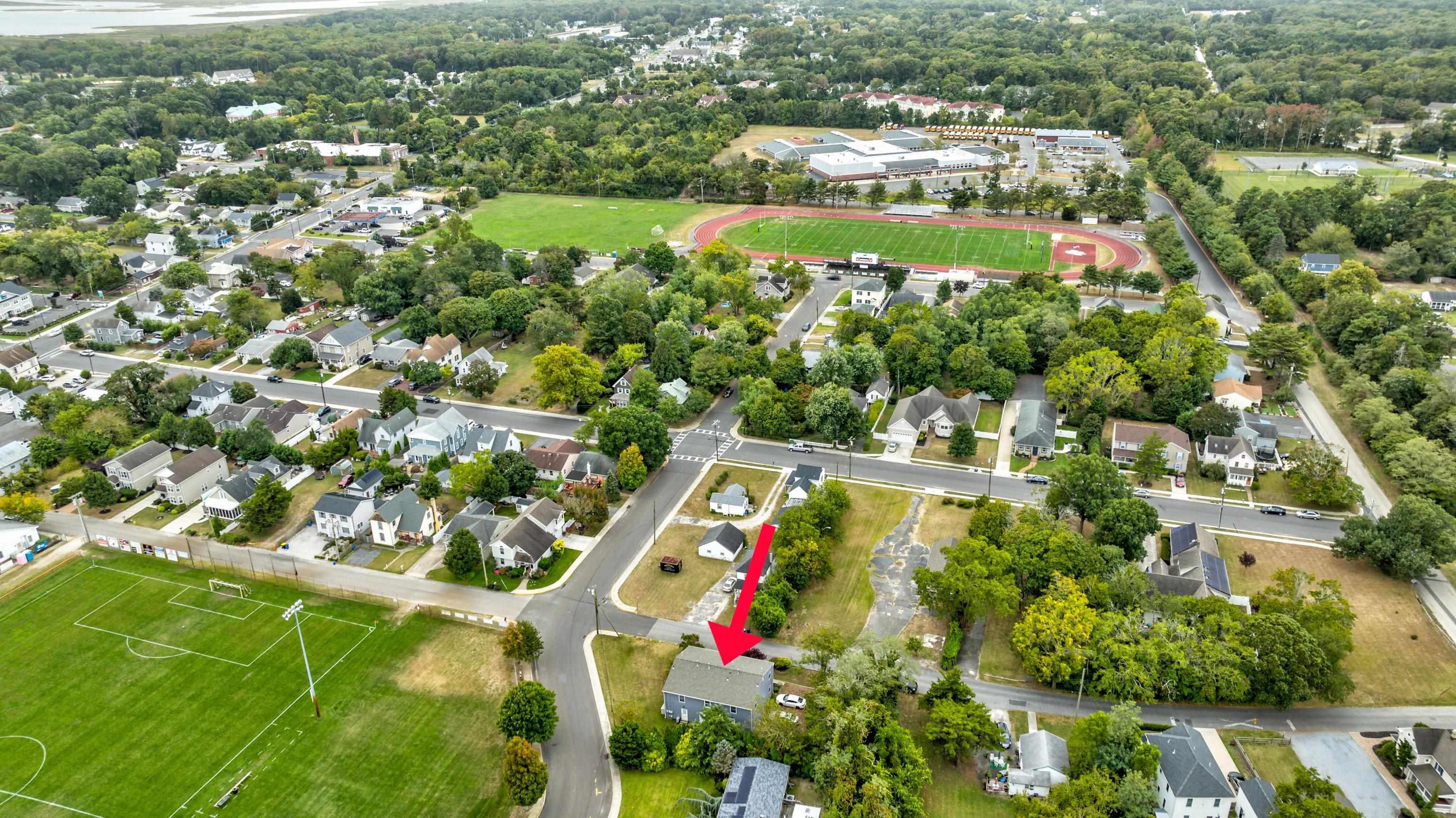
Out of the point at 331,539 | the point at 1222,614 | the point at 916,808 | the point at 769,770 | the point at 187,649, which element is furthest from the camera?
the point at 331,539

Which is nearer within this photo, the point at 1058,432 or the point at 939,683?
the point at 939,683

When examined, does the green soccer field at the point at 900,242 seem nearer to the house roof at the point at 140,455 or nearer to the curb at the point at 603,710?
the house roof at the point at 140,455

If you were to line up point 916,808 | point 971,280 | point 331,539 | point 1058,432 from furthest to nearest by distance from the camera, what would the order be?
1. point 971,280
2. point 1058,432
3. point 331,539
4. point 916,808

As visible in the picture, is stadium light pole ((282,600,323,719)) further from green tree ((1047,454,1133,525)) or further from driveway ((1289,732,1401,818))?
driveway ((1289,732,1401,818))

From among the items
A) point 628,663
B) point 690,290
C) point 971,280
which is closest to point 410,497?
point 628,663

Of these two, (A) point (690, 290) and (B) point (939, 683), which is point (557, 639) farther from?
(A) point (690, 290)

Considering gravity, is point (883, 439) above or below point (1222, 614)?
below

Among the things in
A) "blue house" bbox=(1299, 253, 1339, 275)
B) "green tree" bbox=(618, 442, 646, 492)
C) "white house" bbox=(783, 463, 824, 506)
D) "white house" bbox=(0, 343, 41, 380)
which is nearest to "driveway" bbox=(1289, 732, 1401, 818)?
"white house" bbox=(783, 463, 824, 506)
